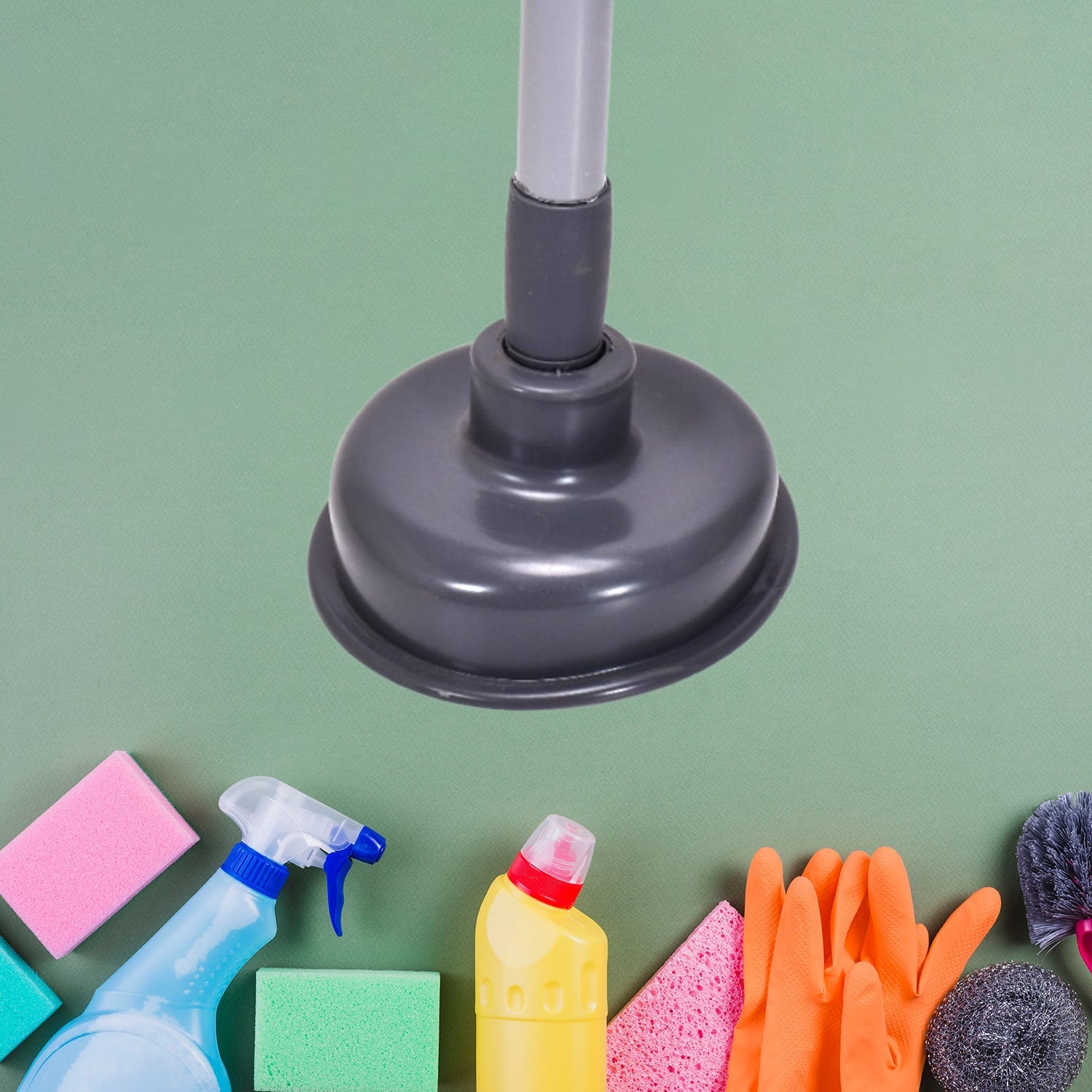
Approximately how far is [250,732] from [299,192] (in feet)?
1.47

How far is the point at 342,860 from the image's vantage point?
1.12 m

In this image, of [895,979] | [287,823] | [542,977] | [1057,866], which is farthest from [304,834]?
[1057,866]

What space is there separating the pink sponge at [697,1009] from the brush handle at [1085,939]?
0.28 m

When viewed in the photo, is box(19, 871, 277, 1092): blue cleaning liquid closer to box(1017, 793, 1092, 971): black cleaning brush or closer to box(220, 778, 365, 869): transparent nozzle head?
box(220, 778, 365, 869): transparent nozzle head

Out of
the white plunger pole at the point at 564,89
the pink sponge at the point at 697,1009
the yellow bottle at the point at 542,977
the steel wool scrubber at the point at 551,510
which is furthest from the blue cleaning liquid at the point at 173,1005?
the white plunger pole at the point at 564,89

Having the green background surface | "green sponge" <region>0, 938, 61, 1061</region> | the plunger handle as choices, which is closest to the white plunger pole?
the plunger handle

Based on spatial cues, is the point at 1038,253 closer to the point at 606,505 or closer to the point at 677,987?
the point at 677,987

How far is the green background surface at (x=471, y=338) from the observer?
102 cm

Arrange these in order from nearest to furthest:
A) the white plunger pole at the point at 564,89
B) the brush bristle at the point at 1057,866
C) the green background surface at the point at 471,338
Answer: the white plunger pole at the point at 564,89, the green background surface at the point at 471,338, the brush bristle at the point at 1057,866

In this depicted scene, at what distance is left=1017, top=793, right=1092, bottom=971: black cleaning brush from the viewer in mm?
1125

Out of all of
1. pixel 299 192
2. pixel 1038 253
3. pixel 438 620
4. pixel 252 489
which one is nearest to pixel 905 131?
pixel 1038 253

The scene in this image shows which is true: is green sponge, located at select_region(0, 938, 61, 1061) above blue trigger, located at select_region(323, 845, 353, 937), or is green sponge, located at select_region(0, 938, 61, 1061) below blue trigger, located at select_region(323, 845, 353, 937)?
below

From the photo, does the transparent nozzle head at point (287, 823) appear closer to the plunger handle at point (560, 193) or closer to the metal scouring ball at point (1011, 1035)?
the metal scouring ball at point (1011, 1035)

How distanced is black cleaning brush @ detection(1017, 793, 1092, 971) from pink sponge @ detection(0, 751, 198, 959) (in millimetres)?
713
